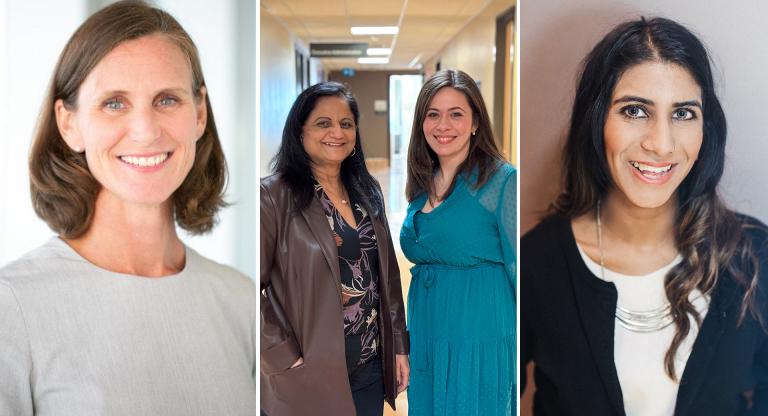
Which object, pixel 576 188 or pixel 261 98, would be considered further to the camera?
pixel 576 188

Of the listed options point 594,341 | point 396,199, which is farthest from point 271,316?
point 594,341

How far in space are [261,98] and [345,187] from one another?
1.38ft

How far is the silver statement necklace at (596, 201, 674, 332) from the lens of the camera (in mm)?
2557

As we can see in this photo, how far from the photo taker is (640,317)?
101 inches

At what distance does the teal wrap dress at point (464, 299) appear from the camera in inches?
91.7

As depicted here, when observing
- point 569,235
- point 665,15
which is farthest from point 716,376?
point 665,15

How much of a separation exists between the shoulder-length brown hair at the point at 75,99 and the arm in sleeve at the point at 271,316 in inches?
12.5

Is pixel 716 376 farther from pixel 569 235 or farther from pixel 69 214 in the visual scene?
pixel 69 214

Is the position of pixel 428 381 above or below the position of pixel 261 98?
below

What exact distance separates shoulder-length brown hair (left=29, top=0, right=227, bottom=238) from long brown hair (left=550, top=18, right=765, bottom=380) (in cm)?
133

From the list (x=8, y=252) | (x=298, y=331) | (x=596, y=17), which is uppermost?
(x=596, y=17)

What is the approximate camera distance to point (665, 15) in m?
2.50

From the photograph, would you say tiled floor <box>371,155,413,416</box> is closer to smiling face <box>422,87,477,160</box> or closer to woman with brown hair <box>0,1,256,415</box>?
smiling face <box>422,87,477,160</box>

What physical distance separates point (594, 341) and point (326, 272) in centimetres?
103
